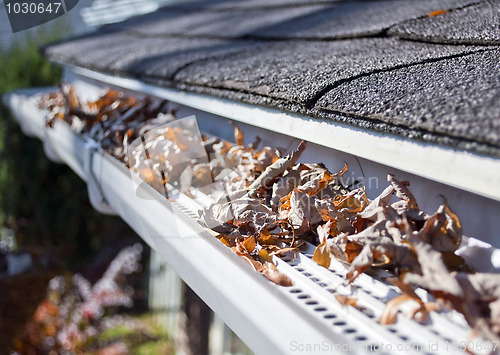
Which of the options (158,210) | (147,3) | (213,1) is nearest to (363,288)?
(158,210)

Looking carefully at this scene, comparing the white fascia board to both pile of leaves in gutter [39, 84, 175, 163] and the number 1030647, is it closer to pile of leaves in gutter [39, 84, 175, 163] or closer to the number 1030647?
pile of leaves in gutter [39, 84, 175, 163]

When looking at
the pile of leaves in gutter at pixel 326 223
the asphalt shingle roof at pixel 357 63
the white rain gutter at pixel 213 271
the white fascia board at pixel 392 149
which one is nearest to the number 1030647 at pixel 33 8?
the asphalt shingle roof at pixel 357 63

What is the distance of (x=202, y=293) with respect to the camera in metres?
0.99

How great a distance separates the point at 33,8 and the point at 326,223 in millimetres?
2087

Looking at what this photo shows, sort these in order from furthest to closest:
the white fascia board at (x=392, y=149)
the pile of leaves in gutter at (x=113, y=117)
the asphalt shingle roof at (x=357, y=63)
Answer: the pile of leaves in gutter at (x=113, y=117) → the asphalt shingle roof at (x=357, y=63) → the white fascia board at (x=392, y=149)

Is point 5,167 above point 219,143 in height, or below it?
below

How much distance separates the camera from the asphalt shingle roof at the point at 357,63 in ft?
2.57

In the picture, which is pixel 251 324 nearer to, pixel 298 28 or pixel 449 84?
pixel 449 84

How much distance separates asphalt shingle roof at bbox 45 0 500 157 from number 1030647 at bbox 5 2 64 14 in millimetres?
320

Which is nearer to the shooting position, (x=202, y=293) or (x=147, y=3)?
(x=202, y=293)

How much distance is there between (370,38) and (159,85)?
0.78 metres

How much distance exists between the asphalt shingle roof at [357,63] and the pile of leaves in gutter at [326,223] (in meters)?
0.16

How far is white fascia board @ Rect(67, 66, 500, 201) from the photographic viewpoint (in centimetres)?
68

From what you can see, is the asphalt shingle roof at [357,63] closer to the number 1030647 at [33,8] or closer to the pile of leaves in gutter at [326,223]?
the pile of leaves in gutter at [326,223]
